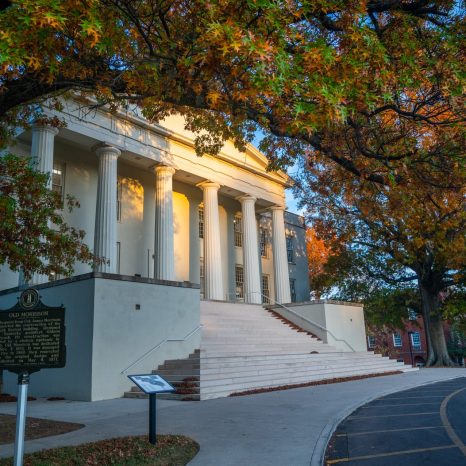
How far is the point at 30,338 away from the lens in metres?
5.91

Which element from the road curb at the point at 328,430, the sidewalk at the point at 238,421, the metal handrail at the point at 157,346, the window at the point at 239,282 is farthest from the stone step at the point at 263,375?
the window at the point at 239,282

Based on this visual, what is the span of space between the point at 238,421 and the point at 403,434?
301 cm

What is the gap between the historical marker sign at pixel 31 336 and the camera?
18.9 ft

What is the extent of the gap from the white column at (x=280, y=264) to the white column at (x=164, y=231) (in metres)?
8.81

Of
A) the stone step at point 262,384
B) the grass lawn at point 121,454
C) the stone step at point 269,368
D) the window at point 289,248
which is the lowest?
the grass lawn at point 121,454

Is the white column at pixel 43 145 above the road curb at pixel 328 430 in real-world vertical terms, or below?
above

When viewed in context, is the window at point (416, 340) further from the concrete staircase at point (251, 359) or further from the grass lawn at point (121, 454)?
the grass lawn at point (121, 454)

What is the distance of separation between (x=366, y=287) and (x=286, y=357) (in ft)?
56.7

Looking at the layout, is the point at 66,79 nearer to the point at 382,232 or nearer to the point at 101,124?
the point at 101,124

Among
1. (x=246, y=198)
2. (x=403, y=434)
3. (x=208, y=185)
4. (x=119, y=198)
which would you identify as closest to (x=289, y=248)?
(x=246, y=198)

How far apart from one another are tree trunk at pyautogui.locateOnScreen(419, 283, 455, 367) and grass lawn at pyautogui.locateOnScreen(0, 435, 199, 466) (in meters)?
26.5

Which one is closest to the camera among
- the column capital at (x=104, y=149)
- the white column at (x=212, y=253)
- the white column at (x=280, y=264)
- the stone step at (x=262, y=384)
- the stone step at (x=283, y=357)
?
the stone step at (x=262, y=384)

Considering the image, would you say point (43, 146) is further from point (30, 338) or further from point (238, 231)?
point (238, 231)

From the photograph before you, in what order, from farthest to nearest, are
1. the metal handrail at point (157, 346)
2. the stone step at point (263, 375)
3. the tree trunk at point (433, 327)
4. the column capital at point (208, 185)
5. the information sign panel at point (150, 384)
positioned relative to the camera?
the tree trunk at point (433, 327), the column capital at point (208, 185), the metal handrail at point (157, 346), the stone step at point (263, 375), the information sign panel at point (150, 384)
